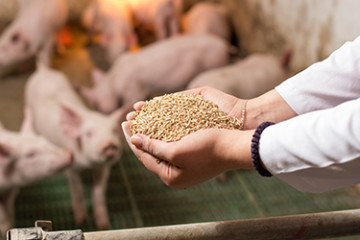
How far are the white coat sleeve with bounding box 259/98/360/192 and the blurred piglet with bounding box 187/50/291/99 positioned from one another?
4.18 ft

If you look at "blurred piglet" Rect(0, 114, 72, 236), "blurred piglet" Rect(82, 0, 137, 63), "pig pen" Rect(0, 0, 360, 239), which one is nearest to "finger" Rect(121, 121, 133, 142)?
"blurred piglet" Rect(0, 114, 72, 236)

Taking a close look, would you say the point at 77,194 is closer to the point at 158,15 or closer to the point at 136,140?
the point at 136,140

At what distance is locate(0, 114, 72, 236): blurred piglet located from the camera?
1731 mm

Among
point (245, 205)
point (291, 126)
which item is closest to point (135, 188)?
point (245, 205)

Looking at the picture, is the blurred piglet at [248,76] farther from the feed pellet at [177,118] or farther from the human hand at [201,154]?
the human hand at [201,154]

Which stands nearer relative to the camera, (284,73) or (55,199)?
(55,199)

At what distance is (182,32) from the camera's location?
10.9 ft

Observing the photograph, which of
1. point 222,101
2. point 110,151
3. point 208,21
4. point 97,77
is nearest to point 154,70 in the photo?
point 97,77

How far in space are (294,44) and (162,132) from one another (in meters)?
1.93

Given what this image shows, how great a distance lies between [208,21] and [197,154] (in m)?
2.49

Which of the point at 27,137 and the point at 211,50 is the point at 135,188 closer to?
the point at 27,137

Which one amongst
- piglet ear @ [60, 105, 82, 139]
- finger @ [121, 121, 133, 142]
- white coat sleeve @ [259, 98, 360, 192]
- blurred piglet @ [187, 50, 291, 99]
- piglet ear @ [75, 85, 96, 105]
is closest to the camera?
white coat sleeve @ [259, 98, 360, 192]

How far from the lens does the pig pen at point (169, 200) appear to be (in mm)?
1895

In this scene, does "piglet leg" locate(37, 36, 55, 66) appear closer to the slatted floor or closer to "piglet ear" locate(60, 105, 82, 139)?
the slatted floor
